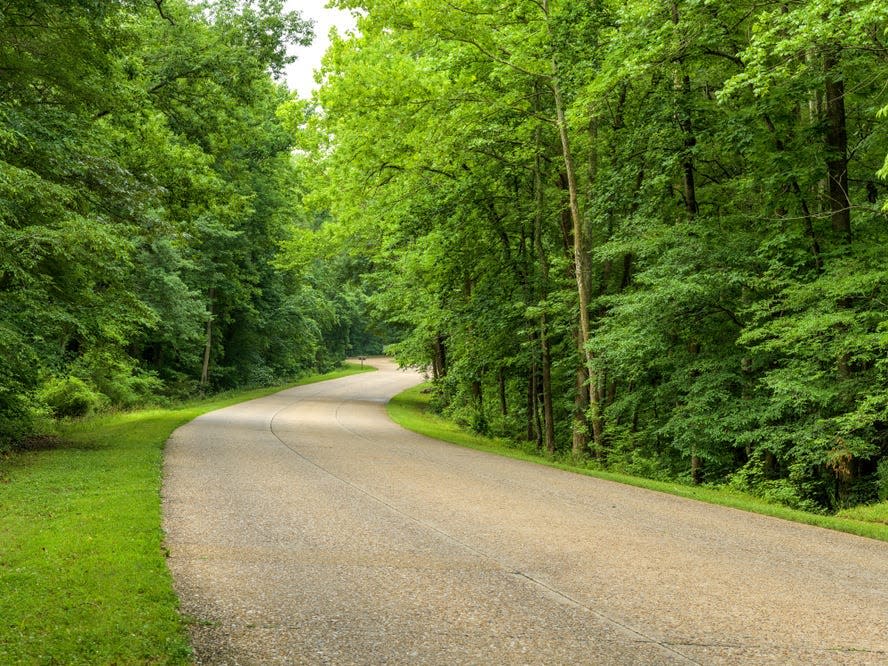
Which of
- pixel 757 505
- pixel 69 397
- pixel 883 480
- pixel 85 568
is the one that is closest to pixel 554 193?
pixel 883 480

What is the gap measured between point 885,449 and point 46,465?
48.5ft

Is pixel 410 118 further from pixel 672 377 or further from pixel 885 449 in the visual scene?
pixel 885 449

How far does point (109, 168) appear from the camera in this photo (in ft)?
41.3

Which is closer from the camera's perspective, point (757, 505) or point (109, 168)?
point (757, 505)

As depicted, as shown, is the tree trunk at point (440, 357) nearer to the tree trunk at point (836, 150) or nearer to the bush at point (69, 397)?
the bush at point (69, 397)

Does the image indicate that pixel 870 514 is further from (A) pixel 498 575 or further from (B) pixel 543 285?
(B) pixel 543 285

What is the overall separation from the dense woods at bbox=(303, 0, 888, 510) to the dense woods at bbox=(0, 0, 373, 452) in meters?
2.91

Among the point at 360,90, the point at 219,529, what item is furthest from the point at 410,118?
the point at 219,529

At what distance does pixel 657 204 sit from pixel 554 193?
442 cm

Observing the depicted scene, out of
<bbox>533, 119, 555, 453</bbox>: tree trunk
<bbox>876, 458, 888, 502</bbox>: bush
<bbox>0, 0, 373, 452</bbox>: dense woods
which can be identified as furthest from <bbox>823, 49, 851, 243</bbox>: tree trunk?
<bbox>0, 0, 373, 452</bbox>: dense woods

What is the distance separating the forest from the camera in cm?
1138

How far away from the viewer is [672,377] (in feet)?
50.1

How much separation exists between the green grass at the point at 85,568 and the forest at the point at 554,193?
2.51 m

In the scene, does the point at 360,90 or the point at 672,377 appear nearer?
the point at 672,377
